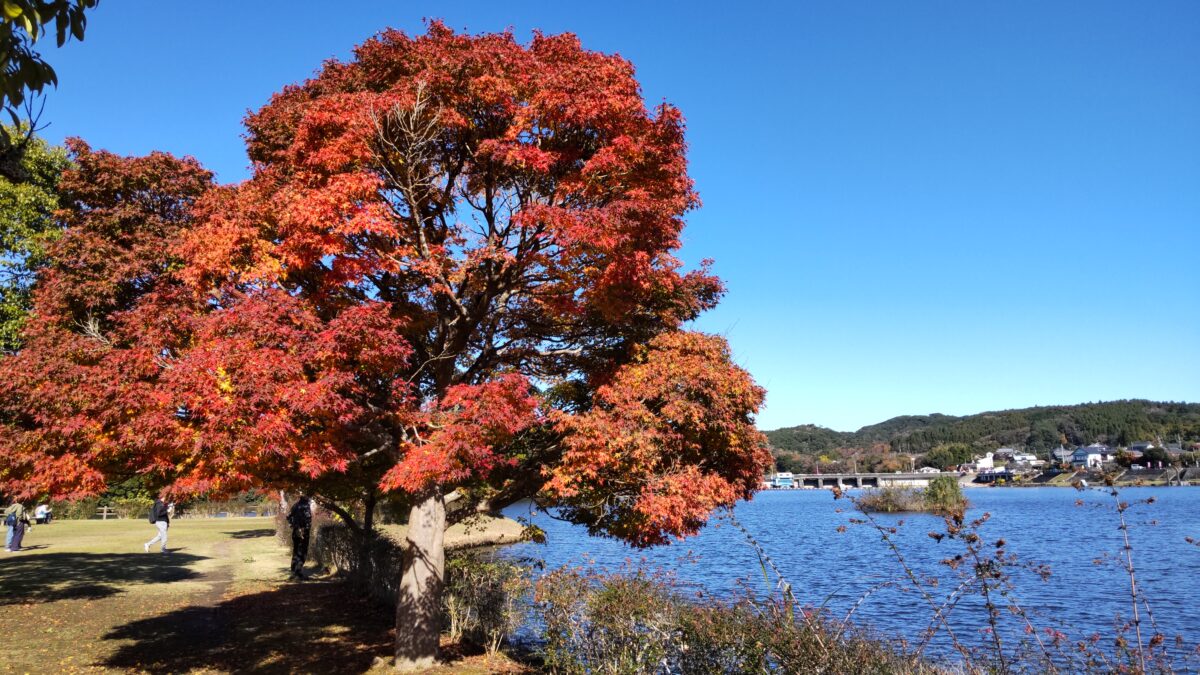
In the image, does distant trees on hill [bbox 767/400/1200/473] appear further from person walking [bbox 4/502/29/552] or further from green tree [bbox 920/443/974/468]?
person walking [bbox 4/502/29/552]

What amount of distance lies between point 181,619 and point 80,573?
846 centimetres

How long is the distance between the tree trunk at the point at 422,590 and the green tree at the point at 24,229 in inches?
368

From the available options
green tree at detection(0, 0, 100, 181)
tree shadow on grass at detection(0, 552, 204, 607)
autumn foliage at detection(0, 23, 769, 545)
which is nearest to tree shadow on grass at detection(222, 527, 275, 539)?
tree shadow on grass at detection(0, 552, 204, 607)

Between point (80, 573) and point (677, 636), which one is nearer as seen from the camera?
point (677, 636)

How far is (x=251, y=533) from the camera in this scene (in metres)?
37.3

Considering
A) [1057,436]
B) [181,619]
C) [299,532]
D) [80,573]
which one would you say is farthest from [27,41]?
[1057,436]

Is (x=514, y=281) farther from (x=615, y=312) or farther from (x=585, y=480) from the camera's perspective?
(x=585, y=480)

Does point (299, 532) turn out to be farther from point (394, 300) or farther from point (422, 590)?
point (394, 300)

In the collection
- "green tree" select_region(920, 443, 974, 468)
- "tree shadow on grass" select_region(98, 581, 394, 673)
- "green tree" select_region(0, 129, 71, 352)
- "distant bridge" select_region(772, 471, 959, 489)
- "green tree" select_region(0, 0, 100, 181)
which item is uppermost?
"green tree" select_region(0, 129, 71, 352)

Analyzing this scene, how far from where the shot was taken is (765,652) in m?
6.91

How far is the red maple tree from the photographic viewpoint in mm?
8164

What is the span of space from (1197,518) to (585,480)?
198 ft

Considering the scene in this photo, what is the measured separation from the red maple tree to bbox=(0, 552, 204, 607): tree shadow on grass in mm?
8094

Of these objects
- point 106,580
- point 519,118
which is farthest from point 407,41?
point 106,580
